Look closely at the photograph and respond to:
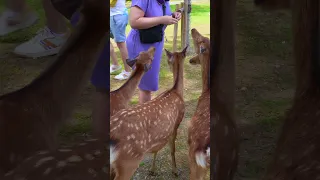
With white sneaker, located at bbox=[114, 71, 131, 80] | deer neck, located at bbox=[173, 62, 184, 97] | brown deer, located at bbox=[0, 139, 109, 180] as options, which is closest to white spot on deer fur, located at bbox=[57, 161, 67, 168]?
brown deer, located at bbox=[0, 139, 109, 180]

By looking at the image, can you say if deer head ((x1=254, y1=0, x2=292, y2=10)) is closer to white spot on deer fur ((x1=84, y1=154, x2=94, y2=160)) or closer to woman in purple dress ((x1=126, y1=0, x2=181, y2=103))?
white spot on deer fur ((x1=84, y1=154, x2=94, y2=160))

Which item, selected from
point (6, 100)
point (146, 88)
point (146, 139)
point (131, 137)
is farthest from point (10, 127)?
point (146, 88)

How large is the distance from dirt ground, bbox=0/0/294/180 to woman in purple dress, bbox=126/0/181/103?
3.75ft

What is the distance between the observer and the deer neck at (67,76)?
1.41m

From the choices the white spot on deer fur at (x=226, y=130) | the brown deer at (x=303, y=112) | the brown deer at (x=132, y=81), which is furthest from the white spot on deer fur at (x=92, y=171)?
the brown deer at (x=132, y=81)

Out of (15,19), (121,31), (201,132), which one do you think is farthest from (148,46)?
(121,31)

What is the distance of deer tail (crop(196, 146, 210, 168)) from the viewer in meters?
1.95

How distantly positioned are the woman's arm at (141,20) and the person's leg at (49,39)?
1.26m

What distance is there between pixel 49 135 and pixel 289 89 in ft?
2.73

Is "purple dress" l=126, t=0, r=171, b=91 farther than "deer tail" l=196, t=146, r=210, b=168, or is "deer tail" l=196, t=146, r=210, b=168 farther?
"purple dress" l=126, t=0, r=171, b=91

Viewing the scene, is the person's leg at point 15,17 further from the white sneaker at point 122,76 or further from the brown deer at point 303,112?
the white sneaker at point 122,76

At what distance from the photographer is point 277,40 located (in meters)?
1.51

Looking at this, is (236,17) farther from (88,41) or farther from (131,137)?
(131,137)

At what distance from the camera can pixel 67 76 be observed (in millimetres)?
1437
